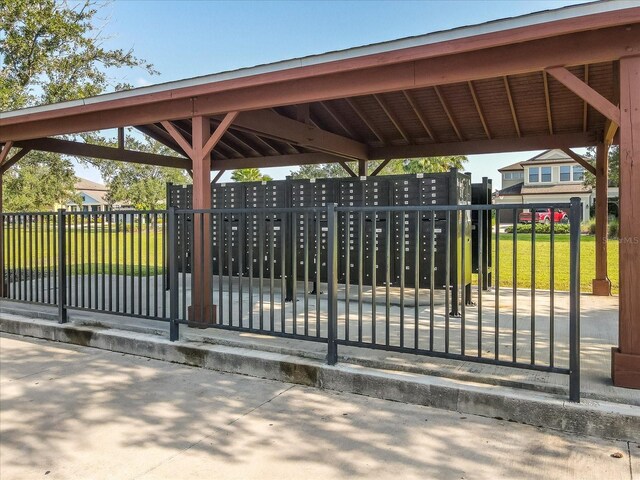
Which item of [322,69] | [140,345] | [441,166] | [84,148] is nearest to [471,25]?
[322,69]

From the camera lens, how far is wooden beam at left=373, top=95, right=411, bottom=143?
21.1 ft

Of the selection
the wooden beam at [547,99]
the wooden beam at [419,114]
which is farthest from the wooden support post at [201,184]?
the wooden beam at [547,99]

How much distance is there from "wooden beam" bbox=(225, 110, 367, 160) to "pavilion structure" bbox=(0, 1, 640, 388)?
0.02 meters

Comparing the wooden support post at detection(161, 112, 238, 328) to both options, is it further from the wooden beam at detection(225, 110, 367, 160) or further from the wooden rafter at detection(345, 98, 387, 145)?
the wooden rafter at detection(345, 98, 387, 145)

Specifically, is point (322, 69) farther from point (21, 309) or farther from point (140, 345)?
point (21, 309)

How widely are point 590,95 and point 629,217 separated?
0.86 m

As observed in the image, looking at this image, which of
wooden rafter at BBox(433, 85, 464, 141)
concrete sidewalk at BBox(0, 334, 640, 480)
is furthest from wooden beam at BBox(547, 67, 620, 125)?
wooden rafter at BBox(433, 85, 464, 141)

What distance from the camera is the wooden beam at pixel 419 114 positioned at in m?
6.20

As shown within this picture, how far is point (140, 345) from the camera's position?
466 cm

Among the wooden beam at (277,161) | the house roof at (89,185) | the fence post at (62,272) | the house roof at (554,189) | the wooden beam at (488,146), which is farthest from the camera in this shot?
the house roof at (89,185)

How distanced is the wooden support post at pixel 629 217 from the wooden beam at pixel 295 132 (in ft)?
12.1

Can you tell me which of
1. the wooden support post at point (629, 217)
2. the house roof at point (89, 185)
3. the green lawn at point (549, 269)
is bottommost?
the green lawn at point (549, 269)

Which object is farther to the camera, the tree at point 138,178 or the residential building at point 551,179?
the residential building at point 551,179

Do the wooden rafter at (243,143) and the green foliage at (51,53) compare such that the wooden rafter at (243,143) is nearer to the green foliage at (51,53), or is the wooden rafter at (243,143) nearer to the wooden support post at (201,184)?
the wooden support post at (201,184)
